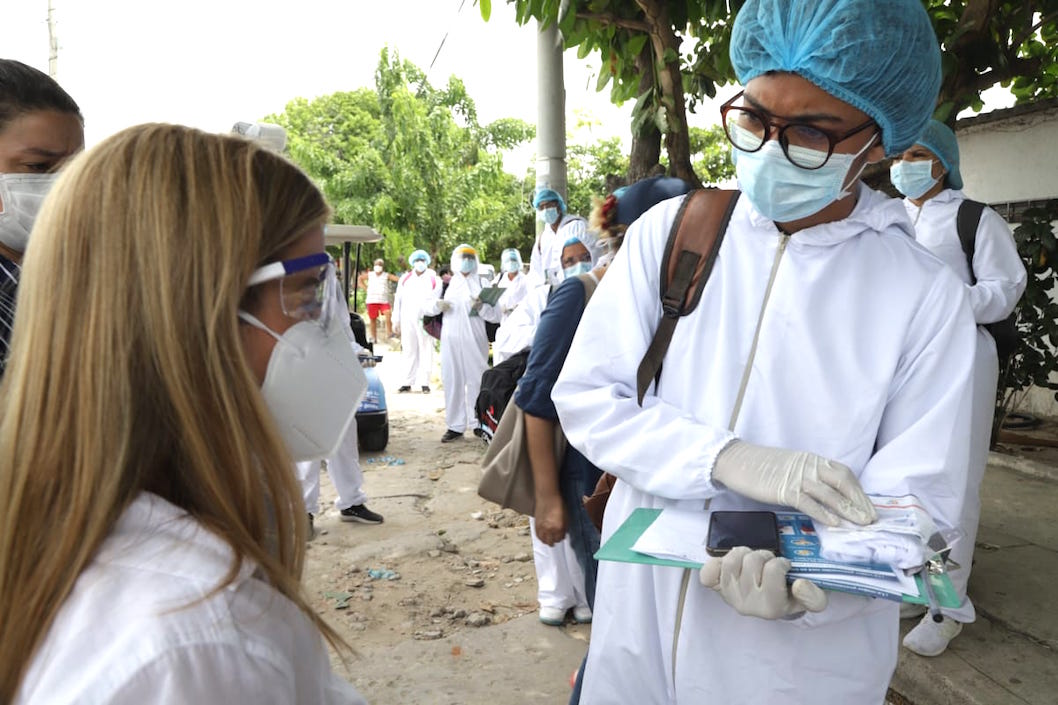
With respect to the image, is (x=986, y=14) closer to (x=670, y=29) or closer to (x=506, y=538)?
(x=670, y=29)

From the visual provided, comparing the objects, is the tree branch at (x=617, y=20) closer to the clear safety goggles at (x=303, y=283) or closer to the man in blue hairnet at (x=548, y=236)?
the man in blue hairnet at (x=548, y=236)

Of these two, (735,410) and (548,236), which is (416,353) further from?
(735,410)

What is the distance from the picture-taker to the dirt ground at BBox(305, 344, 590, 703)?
3492 mm

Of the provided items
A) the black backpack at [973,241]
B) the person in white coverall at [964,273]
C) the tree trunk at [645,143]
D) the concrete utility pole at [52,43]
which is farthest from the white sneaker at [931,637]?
the concrete utility pole at [52,43]

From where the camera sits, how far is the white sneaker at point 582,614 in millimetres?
3953

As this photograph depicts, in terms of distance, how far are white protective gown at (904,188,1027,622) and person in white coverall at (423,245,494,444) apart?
18.1ft

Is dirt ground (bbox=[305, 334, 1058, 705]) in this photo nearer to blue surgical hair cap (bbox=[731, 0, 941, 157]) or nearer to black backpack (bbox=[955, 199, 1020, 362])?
blue surgical hair cap (bbox=[731, 0, 941, 157])

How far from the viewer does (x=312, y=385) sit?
128 centimetres

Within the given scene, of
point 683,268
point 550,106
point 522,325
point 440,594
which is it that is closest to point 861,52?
point 683,268

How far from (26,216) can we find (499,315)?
719cm

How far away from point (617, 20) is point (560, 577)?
293 cm

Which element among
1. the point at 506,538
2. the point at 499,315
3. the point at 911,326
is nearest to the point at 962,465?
the point at 911,326

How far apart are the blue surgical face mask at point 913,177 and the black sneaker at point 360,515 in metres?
4.00

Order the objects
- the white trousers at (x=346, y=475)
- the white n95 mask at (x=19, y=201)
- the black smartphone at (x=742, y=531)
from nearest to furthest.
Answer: the black smartphone at (x=742, y=531) → the white n95 mask at (x=19, y=201) → the white trousers at (x=346, y=475)
